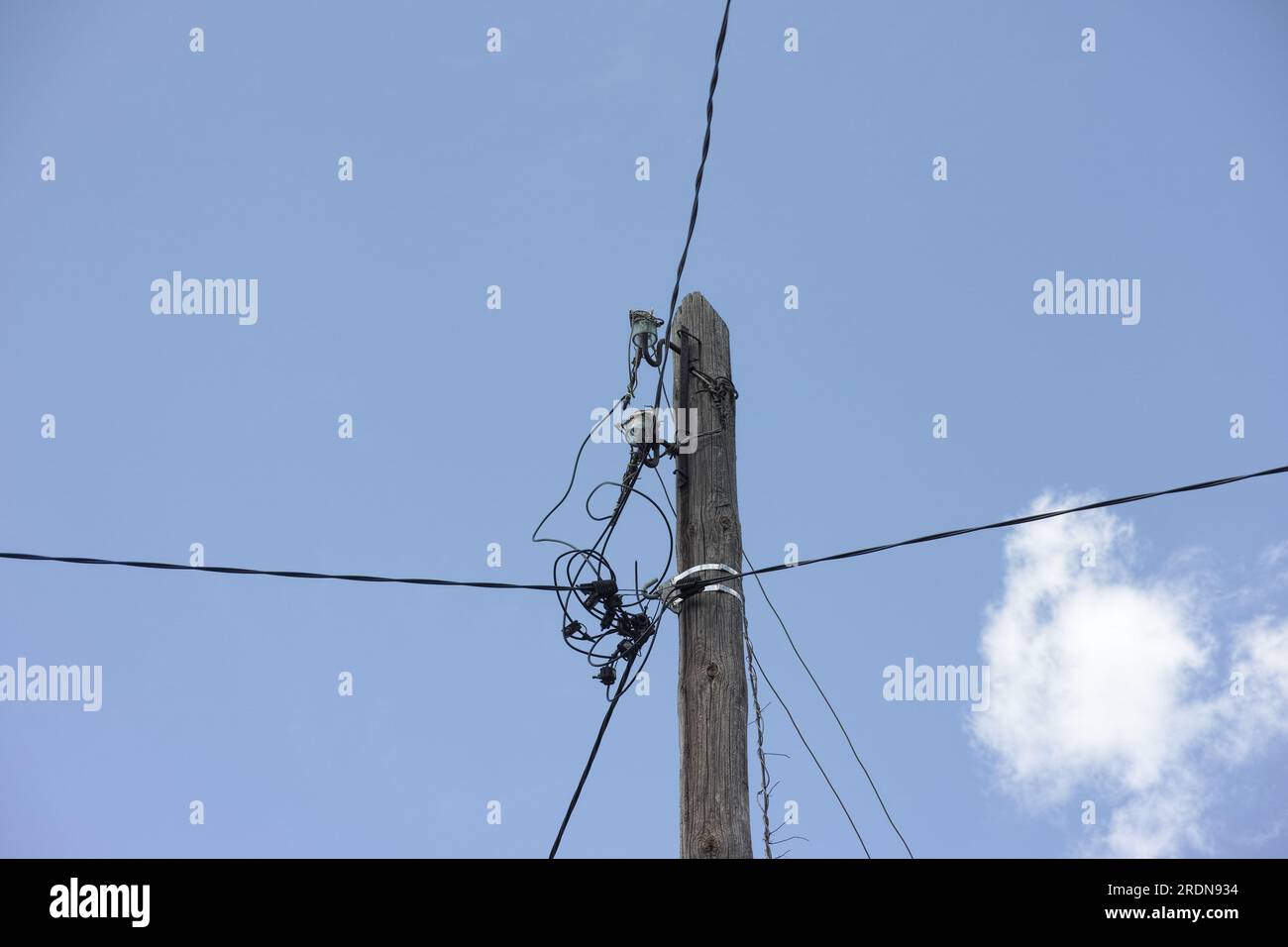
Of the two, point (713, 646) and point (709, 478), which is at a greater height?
point (709, 478)

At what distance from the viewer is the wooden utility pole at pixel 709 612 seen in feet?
19.7

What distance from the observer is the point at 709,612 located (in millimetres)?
6508

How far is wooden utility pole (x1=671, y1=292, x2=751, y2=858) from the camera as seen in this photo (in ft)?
19.7

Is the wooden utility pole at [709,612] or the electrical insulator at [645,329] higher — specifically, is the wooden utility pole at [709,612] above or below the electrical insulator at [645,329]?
below

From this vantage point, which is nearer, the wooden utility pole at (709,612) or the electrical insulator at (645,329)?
the wooden utility pole at (709,612)

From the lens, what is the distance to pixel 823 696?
7.95 m

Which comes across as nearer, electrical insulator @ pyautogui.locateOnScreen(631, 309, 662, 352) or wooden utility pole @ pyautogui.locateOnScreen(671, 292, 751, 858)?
wooden utility pole @ pyautogui.locateOnScreen(671, 292, 751, 858)

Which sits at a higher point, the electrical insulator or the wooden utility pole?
the electrical insulator

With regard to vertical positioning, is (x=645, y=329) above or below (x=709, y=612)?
above
